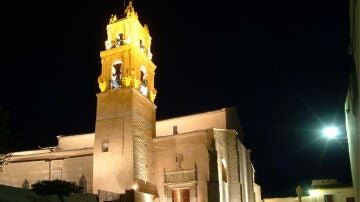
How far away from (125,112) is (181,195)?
8.27m

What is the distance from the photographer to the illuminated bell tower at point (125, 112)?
3478cm

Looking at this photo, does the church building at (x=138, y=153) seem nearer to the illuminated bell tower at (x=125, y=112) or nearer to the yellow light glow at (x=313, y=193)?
the illuminated bell tower at (x=125, y=112)

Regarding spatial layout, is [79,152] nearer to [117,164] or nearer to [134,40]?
[117,164]

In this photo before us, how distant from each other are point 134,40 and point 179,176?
12.7m

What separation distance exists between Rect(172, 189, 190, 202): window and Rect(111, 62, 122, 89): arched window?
1039 centimetres

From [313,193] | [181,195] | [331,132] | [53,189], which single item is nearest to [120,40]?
[181,195]

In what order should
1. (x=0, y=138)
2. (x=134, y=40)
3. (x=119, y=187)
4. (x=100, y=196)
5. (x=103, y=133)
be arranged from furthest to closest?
(x=134, y=40) → (x=103, y=133) → (x=119, y=187) → (x=100, y=196) → (x=0, y=138)

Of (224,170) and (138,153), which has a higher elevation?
(138,153)

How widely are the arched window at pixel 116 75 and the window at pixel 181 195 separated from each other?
34.1 feet

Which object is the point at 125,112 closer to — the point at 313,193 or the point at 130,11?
the point at 130,11

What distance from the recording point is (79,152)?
39.9 m

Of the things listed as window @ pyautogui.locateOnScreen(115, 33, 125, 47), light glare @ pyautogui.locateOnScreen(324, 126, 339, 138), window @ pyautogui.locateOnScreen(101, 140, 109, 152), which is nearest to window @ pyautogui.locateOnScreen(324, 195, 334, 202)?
window @ pyautogui.locateOnScreen(101, 140, 109, 152)

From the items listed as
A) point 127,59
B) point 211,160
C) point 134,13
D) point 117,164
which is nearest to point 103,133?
point 117,164

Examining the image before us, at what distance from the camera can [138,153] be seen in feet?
117
